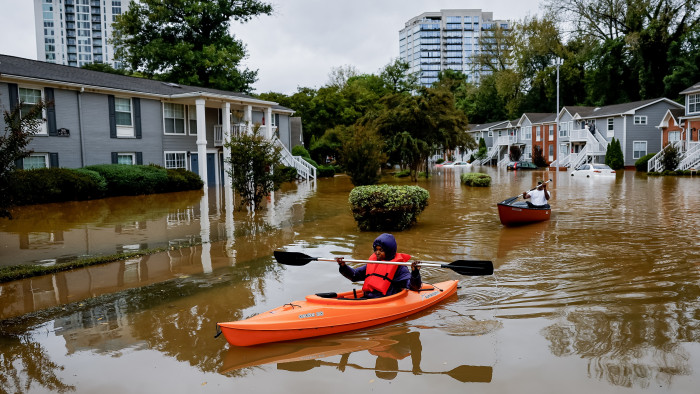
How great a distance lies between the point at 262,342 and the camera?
684cm

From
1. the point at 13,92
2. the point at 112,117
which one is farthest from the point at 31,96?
the point at 112,117

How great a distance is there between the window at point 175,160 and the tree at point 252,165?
11954 mm

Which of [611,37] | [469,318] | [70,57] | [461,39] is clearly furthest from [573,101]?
[70,57]

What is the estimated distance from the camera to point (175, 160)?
3120 centimetres

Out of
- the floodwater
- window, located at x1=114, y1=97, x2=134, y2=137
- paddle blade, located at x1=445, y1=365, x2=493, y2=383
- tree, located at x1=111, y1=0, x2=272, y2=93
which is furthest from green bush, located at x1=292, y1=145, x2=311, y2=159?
paddle blade, located at x1=445, y1=365, x2=493, y2=383

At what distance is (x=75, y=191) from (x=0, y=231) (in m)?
6.72

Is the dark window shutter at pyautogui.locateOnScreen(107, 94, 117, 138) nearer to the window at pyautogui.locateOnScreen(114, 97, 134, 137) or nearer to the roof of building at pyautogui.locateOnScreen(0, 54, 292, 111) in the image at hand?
the window at pyautogui.locateOnScreen(114, 97, 134, 137)

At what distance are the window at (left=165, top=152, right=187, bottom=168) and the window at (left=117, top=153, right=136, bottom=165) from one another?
2.33 meters

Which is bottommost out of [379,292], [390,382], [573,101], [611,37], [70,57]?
[390,382]

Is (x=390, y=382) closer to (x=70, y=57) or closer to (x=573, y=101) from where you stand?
(x=573, y=101)

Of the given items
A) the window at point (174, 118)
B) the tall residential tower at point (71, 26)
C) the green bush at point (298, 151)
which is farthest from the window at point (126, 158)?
the tall residential tower at point (71, 26)

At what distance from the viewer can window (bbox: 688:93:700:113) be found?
1761 inches

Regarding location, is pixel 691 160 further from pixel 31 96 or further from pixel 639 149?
pixel 31 96

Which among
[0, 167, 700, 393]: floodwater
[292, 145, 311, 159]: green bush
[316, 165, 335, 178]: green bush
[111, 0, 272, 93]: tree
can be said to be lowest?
[0, 167, 700, 393]: floodwater
